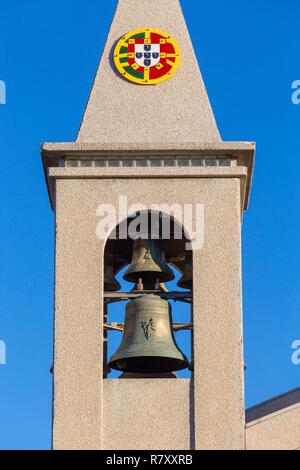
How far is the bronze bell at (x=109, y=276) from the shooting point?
31531mm

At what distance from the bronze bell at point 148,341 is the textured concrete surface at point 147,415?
0.52 m

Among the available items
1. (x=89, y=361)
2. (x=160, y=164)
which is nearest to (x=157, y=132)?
(x=160, y=164)

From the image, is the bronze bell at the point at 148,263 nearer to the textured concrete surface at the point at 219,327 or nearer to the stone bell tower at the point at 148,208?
the stone bell tower at the point at 148,208

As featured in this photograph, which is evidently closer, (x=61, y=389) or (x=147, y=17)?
(x=61, y=389)

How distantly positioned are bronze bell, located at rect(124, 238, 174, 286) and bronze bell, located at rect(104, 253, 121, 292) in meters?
0.29

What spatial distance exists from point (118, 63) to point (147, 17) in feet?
2.66

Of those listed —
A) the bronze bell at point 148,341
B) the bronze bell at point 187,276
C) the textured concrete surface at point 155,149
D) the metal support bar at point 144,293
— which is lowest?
the bronze bell at point 148,341

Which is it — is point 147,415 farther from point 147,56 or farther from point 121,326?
point 147,56

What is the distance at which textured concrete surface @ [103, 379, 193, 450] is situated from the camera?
2938 centimetres

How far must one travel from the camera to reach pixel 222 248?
3030 cm

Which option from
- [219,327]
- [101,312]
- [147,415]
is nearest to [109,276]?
[101,312]

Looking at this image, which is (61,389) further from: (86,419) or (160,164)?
(160,164)

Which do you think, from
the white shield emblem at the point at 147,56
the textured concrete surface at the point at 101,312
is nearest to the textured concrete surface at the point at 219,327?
the textured concrete surface at the point at 101,312

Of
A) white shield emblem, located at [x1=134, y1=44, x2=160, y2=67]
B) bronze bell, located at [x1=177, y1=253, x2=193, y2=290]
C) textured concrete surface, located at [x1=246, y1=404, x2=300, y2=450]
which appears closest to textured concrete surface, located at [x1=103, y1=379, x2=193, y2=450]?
textured concrete surface, located at [x1=246, y1=404, x2=300, y2=450]
